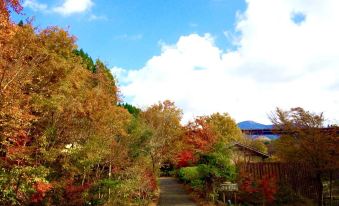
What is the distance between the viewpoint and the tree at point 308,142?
22.8 meters

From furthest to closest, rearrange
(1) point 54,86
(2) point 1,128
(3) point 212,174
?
(3) point 212,174 → (1) point 54,86 → (2) point 1,128

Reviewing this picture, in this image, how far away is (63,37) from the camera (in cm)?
2225

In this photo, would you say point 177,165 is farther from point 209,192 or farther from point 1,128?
point 1,128

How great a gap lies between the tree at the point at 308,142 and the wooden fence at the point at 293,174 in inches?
37.0

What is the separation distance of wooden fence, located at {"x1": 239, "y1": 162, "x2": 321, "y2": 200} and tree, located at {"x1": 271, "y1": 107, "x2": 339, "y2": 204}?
3.08ft

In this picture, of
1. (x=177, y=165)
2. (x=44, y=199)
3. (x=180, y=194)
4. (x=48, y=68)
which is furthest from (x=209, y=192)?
(x=177, y=165)

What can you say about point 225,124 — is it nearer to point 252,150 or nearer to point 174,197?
point 252,150

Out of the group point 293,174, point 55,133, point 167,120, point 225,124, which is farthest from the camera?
point 225,124

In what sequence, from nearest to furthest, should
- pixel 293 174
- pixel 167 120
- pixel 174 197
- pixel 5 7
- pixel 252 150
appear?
pixel 5 7, pixel 293 174, pixel 174 197, pixel 252 150, pixel 167 120

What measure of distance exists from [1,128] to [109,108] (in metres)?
7.98

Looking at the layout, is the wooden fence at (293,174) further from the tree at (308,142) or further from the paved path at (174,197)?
the paved path at (174,197)

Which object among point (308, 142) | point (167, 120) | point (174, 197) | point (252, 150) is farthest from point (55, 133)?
point (167, 120)

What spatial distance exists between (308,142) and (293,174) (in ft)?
12.7

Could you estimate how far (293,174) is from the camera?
25984 mm
